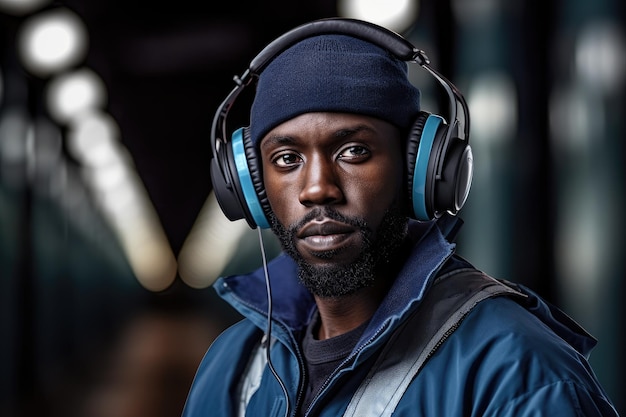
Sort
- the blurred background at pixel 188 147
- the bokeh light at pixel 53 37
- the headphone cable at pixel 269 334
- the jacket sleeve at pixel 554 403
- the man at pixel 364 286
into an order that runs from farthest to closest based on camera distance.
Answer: the bokeh light at pixel 53 37, the blurred background at pixel 188 147, the headphone cable at pixel 269 334, the man at pixel 364 286, the jacket sleeve at pixel 554 403

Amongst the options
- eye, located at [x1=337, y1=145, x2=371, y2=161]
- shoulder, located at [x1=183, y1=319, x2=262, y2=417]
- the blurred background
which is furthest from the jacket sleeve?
the blurred background

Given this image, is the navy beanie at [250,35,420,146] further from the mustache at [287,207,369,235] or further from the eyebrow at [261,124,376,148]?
the mustache at [287,207,369,235]

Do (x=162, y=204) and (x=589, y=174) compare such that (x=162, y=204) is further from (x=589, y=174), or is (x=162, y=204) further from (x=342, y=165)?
(x=342, y=165)

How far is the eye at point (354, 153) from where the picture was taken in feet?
4.95

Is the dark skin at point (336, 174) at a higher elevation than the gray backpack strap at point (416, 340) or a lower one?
higher

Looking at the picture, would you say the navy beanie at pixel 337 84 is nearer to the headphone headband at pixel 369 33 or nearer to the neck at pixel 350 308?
the headphone headband at pixel 369 33

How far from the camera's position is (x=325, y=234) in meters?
1.51

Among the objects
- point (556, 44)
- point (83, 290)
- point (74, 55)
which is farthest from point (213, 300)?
point (556, 44)

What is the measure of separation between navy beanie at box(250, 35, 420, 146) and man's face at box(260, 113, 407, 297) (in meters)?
0.02

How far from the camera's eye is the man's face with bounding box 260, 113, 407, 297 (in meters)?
1.50

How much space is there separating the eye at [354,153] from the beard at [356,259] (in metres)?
0.11

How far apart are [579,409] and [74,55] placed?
5293 mm

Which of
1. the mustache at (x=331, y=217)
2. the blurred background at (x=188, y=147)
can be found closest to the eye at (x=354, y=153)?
the mustache at (x=331, y=217)

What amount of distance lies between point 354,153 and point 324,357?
1.38 ft
